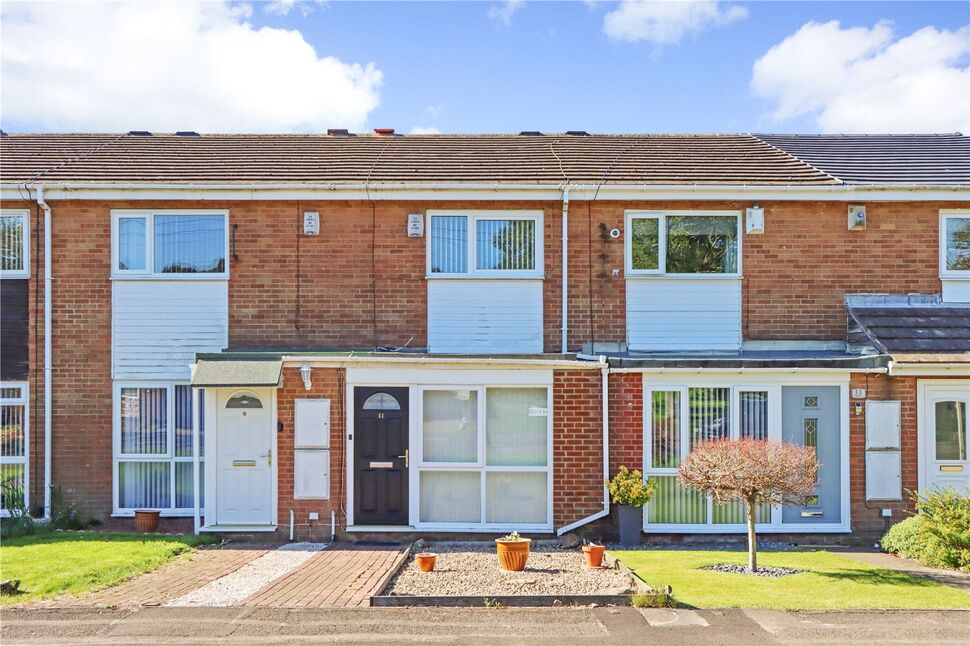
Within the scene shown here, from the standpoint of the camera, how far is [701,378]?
→ 1158 cm

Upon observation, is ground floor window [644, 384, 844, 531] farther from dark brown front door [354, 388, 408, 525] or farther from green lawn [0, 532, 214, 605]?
green lawn [0, 532, 214, 605]

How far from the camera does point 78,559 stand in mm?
9703

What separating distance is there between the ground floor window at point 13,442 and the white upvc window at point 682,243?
979 centimetres

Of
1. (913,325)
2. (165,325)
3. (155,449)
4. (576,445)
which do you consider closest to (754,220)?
(913,325)

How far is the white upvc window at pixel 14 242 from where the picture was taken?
1280cm

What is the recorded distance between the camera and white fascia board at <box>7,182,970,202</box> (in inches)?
497

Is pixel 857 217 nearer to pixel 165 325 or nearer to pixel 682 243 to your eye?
pixel 682 243

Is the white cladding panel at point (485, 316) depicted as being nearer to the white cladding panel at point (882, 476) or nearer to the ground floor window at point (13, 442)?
the white cladding panel at point (882, 476)

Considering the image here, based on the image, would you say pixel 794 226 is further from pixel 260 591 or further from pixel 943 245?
pixel 260 591

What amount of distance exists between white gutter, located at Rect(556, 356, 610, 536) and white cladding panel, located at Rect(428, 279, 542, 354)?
1569 mm

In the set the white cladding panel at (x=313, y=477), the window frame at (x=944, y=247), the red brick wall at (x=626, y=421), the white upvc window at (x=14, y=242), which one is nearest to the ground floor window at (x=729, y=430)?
the red brick wall at (x=626, y=421)

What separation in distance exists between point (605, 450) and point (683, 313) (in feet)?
9.18

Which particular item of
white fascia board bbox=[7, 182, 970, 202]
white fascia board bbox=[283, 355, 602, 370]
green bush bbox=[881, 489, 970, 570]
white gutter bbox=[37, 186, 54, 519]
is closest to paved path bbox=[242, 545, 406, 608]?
white fascia board bbox=[283, 355, 602, 370]

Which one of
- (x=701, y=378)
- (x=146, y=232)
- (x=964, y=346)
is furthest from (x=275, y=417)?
(x=964, y=346)
